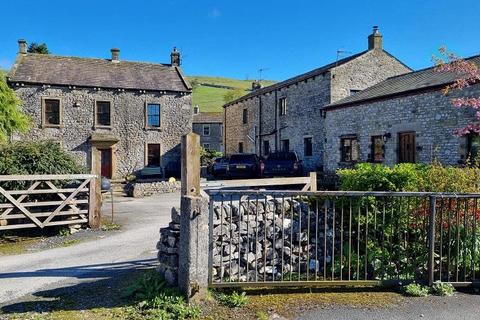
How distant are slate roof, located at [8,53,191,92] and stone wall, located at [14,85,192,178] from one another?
0.49 meters

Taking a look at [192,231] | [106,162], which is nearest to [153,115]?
[106,162]

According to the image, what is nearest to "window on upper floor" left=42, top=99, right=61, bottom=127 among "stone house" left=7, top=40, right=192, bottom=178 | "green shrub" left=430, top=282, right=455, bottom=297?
"stone house" left=7, top=40, right=192, bottom=178

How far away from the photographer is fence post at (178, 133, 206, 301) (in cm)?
523

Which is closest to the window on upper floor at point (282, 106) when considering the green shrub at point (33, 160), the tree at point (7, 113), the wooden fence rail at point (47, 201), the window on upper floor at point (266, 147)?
the window on upper floor at point (266, 147)

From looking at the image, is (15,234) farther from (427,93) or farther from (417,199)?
(427,93)

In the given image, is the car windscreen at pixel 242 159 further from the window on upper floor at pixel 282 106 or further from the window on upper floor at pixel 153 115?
the window on upper floor at pixel 282 106

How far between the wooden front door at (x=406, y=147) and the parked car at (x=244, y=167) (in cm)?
740

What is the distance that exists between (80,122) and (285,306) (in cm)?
2401

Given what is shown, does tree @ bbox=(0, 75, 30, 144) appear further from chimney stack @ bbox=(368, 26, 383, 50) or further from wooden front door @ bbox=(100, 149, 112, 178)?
chimney stack @ bbox=(368, 26, 383, 50)

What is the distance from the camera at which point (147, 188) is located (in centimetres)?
2017

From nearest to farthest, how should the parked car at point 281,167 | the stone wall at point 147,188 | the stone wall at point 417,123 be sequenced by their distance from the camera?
the stone wall at point 417,123, the stone wall at point 147,188, the parked car at point 281,167

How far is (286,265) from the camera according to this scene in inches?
249

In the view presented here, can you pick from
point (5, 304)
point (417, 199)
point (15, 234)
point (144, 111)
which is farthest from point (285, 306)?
point (144, 111)

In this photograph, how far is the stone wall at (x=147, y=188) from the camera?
1969cm
